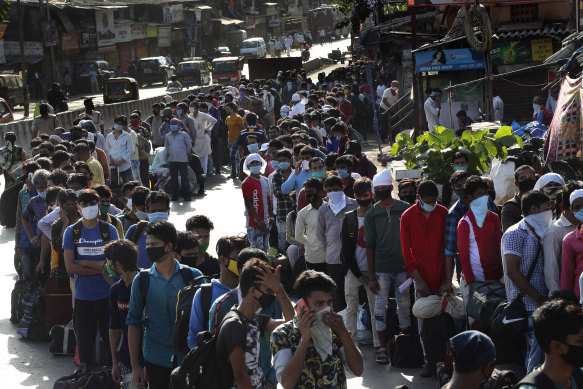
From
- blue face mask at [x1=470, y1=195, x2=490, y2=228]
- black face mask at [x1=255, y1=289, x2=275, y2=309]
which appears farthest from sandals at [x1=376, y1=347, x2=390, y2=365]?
black face mask at [x1=255, y1=289, x2=275, y2=309]

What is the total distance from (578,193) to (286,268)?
A: 15.0ft

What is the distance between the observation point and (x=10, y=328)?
35.7 feet

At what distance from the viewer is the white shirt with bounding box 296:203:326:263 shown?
31.6 ft

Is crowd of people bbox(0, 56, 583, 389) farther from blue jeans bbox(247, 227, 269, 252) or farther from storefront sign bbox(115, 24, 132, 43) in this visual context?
storefront sign bbox(115, 24, 132, 43)

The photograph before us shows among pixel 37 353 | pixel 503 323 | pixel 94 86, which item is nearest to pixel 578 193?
pixel 503 323

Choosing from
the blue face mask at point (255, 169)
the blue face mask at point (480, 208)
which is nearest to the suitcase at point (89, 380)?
the blue face mask at point (480, 208)

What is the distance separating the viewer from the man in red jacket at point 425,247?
8.43 metres

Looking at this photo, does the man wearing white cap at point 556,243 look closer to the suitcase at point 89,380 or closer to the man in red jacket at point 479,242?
the man in red jacket at point 479,242

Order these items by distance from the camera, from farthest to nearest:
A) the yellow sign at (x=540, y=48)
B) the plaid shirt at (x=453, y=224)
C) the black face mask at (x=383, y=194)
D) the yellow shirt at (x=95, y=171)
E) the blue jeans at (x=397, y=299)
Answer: the yellow sign at (x=540, y=48)
the yellow shirt at (x=95, y=171)
the blue jeans at (x=397, y=299)
the black face mask at (x=383, y=194)
the plaid shirt at (x=453, y=224)

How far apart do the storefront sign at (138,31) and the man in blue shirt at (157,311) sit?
200 feet

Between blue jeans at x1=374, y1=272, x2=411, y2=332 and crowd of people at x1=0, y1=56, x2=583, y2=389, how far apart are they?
0.01 metres

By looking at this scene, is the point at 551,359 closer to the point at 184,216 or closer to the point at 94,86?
the point at 184,216

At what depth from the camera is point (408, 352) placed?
8781 mm

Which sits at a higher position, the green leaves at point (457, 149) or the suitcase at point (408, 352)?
the green leaves at point (457, 149)
